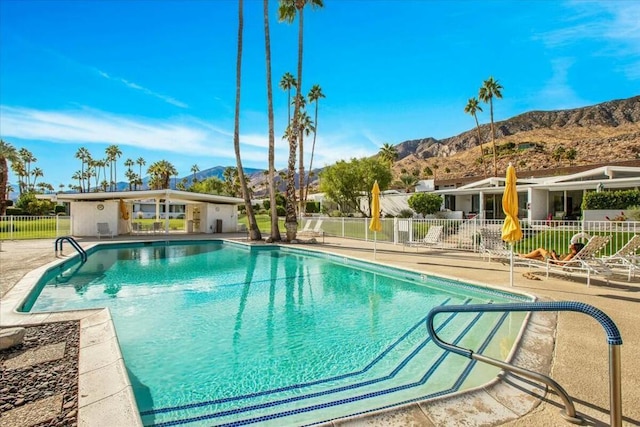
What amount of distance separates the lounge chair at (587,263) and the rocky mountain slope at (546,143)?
4355 cm

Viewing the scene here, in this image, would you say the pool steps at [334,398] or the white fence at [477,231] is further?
the white fence at [477,231]

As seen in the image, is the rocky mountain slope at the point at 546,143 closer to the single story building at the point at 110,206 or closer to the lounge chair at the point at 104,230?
the single story building at the point at 110,206

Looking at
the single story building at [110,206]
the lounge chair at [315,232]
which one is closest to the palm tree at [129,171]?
the single story building at [110,206]

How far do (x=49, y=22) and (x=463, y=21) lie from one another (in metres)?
17.3

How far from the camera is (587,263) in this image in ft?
25.1

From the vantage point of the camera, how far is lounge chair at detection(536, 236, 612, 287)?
24.5ft

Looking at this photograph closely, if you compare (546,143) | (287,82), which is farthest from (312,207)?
(546,143)

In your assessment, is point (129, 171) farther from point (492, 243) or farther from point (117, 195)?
point (492, 243)

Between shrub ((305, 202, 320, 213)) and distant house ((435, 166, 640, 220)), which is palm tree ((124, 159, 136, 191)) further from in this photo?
distant house ((435, 166, 640, 220))

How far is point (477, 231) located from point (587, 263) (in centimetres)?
632

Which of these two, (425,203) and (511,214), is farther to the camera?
(425,203)

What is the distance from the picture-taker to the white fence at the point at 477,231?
470 inches

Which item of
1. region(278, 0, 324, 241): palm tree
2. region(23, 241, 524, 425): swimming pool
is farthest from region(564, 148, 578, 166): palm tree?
region(23, 241, 524, 425): swimming pool

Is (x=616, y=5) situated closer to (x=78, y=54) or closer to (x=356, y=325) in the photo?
(x=356, y=325)
